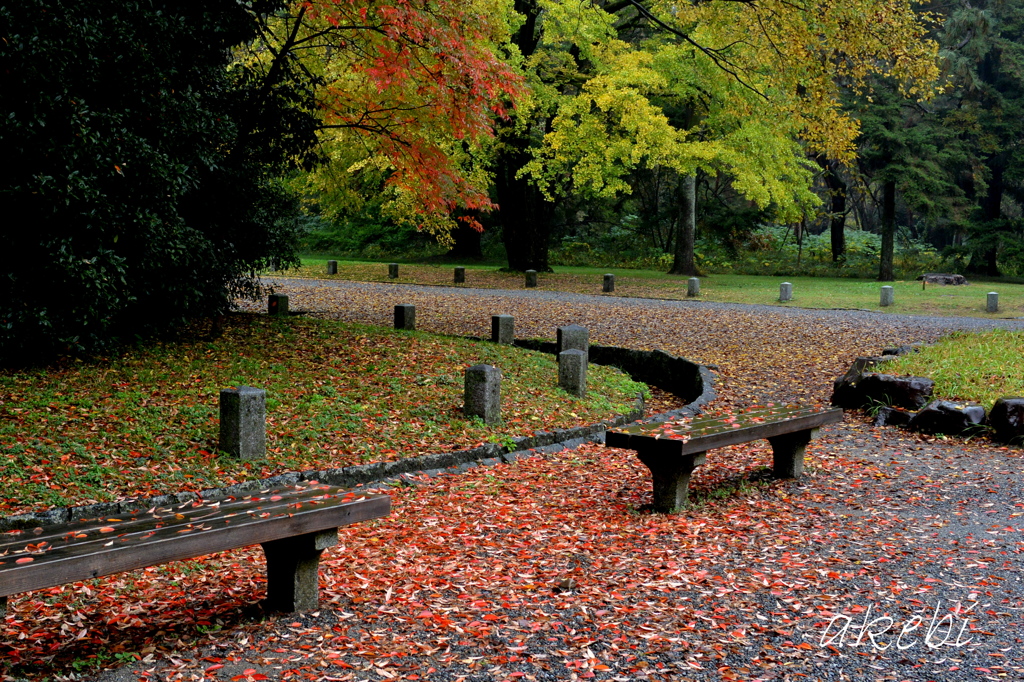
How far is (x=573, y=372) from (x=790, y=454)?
12.5ft

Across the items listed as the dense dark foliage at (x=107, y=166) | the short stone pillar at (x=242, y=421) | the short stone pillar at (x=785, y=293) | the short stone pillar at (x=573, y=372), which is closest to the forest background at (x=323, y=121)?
the dense dark foliage at (x=107, y=166)

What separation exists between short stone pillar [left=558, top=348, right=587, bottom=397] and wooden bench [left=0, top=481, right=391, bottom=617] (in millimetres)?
A: 6140

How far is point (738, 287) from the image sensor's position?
27828 mm

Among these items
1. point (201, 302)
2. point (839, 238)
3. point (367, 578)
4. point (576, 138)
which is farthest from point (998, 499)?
point (839, 238)

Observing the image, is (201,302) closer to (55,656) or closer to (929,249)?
(55,656)

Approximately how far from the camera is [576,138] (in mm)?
24500

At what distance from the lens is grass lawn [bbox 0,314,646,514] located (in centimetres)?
726

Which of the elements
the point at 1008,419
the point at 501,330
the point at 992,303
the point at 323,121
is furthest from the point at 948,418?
the point at 992,303

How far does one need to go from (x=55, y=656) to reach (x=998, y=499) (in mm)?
6583

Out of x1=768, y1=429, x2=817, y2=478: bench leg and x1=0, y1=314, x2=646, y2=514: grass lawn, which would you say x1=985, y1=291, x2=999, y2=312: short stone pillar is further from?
x1=768, y1=429, x2=817, y2=478: bench leg

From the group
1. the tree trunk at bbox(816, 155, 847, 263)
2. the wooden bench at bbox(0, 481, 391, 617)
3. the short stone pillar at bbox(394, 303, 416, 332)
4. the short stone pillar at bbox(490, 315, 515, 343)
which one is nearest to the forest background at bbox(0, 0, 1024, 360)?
the short stone pillar at bbox(394, 303, 416, 332)

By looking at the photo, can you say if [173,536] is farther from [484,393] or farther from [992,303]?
[992,303]

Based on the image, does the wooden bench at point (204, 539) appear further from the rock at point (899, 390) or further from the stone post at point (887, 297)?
the stone post at point (887, 297)

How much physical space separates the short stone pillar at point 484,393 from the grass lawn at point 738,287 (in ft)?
48.2
